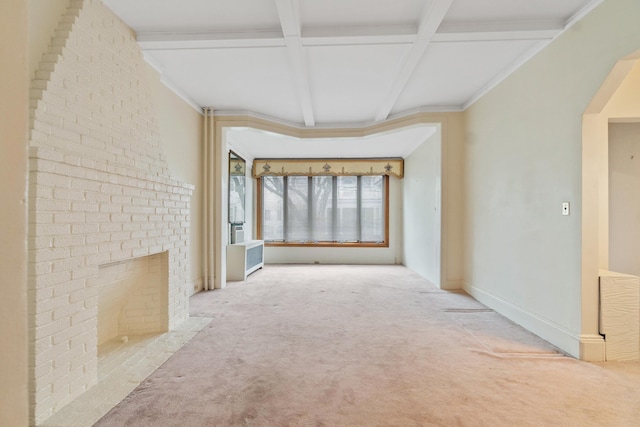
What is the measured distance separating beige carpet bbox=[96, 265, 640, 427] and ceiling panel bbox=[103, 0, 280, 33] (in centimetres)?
263

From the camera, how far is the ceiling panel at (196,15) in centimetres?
238

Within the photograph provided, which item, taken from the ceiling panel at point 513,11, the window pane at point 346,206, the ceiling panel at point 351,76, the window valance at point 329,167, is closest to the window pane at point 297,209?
the window valance at point 329,167

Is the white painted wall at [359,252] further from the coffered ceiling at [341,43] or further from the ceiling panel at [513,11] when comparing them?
the ceiling panel at [513,11]

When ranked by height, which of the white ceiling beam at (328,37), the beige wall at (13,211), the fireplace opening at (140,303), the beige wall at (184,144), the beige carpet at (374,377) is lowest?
the beige carpet at (374,377)

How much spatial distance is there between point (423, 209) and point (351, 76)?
9.94 feet

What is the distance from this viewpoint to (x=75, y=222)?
188 centimetres

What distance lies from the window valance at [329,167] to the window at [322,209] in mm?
245

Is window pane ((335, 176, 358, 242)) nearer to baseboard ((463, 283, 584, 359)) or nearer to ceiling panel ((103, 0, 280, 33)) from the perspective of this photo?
baseboard ((463, 283, 584, 359))

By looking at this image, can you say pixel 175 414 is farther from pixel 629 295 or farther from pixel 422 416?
pixel 629 295

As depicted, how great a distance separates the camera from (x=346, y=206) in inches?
303

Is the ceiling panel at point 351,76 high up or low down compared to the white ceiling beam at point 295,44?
up

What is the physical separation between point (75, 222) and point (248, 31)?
198 centimetres

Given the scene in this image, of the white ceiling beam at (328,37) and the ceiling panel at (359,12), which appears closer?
the ceiling panel at (359,12)

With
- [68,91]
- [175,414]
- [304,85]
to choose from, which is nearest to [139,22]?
[68,91]
